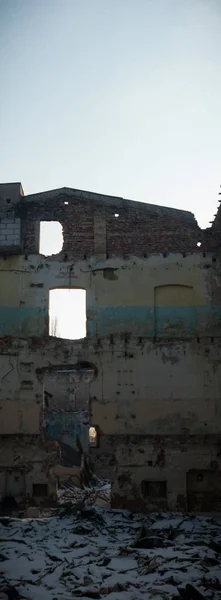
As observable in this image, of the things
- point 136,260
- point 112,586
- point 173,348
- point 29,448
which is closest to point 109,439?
point 29,448

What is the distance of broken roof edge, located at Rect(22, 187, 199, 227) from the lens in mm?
16281

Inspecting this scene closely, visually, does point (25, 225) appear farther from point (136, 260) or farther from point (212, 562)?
point (212, 562)

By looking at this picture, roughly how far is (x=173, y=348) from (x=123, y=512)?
479cm

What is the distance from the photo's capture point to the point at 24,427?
48.0 ft

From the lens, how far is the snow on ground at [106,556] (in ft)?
24.7

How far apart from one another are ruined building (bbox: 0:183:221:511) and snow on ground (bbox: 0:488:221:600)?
1452 mm

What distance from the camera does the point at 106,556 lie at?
945 cm

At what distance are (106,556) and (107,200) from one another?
10.6 meters

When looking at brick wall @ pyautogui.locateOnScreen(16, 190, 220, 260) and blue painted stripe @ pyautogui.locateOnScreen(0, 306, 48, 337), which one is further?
brick wall @ pyautogui.locateOnScreen(16, 190, 220, 260)

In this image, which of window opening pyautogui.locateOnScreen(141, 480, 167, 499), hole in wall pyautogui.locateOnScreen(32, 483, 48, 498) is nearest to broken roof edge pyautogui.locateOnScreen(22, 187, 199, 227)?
window opening pyautogui.locateOnScreen(141, 480, 167, 499)

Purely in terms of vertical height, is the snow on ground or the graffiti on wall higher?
the graffiti on wall

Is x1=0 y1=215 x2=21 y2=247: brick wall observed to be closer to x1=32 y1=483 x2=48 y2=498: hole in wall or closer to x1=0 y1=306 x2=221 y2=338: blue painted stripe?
x1=0 y1=306 x2=221 y2=338: blue painted stripe

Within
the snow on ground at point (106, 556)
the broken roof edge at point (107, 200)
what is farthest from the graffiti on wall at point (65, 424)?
the broken roof edge at point (107, 200)

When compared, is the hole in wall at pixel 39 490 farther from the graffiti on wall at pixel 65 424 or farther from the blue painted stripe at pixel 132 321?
the graffiti on wall at pixel 65 424
